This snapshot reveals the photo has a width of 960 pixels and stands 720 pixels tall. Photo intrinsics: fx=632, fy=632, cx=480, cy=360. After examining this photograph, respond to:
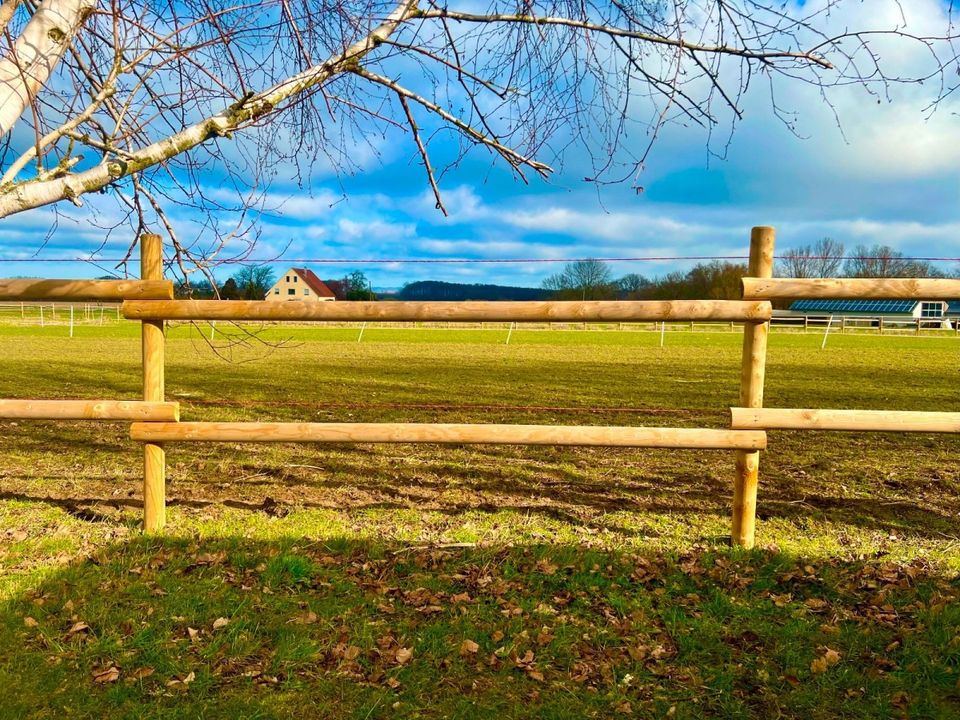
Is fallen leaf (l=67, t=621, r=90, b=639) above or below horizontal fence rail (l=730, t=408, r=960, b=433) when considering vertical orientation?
below

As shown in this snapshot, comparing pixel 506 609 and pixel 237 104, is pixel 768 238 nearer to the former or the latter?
pixel 506 609

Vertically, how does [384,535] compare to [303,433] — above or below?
below

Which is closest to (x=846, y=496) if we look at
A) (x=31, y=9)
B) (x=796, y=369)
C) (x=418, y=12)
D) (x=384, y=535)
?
(x=384, y=535)

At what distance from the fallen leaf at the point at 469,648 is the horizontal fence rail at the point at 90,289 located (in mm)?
2654

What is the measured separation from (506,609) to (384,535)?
4.04 feet

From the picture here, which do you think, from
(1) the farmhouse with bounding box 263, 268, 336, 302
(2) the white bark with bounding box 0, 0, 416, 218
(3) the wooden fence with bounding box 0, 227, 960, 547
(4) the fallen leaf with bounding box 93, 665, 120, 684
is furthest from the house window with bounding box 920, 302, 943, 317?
(4) the fallen leaf with bounding box 93, 665, 120, 684

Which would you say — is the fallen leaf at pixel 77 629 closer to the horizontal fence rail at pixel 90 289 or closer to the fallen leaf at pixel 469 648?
the fallen leaf at pixel 469 648

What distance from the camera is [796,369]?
1545cm

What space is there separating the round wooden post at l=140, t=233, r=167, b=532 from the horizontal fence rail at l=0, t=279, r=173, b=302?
9cm

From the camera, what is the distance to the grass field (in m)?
2.45

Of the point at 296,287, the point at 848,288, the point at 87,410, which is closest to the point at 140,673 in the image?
the point at 87,410

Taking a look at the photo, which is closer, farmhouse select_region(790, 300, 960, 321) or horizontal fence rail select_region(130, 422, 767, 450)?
horizontal fence rail select_region(130, 422, 767, 450)

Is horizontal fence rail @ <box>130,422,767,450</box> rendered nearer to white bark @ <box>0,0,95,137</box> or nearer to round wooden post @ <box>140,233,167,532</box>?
round wooden post @ <box>140,233,167,532</box>

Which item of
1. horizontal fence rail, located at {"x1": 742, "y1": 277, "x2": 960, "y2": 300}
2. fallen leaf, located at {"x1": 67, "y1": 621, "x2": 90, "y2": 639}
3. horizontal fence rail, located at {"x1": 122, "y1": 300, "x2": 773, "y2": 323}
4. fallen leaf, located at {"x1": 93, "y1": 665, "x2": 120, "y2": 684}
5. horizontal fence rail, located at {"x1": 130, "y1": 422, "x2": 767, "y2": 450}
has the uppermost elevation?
horizontal fence rail, located at {"x1": 742, "y1": 277, "x2": 960, "y2": 300}
